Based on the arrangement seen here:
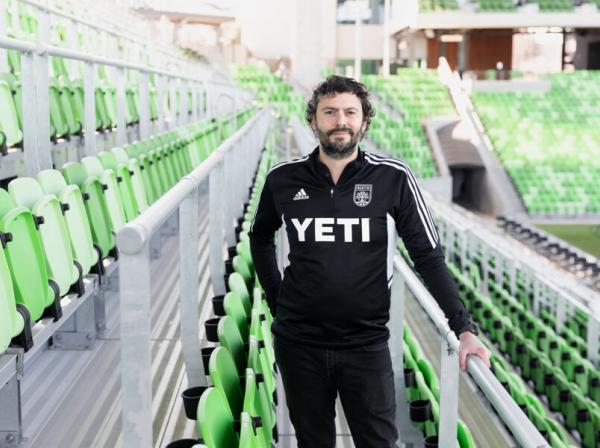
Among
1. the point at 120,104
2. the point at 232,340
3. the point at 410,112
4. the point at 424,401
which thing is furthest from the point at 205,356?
the point at 410,112

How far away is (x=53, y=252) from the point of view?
1.99 metres

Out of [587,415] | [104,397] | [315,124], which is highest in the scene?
[315,124]

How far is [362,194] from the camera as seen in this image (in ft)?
5.24

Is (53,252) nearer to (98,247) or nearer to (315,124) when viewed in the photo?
(98,247)

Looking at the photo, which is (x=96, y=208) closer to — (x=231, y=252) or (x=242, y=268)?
(x=242, y=268)

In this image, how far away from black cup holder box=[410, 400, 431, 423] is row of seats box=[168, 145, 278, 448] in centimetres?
43

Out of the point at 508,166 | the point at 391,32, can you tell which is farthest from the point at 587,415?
the point at 391,32

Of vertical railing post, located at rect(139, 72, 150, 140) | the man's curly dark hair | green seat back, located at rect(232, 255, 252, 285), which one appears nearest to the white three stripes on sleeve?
the man's curly dark hair

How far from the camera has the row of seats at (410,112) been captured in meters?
14.9

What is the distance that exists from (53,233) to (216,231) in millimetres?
493

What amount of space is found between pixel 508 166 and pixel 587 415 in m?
10.5

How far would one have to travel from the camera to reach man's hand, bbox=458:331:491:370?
4.50 ft

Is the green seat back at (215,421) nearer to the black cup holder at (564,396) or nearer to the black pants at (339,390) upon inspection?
the black pants at (339,390)

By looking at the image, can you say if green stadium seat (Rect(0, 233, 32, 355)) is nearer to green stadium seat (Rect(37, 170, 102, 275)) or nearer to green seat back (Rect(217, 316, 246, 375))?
green seat back (Rect(217, 316, 246, 375))
